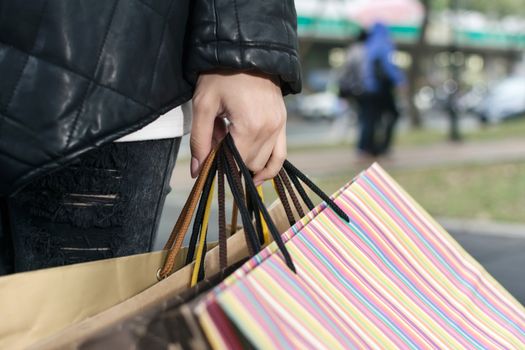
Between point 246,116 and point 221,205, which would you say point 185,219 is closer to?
point 221,205

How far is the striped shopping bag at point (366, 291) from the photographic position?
38.7 inches

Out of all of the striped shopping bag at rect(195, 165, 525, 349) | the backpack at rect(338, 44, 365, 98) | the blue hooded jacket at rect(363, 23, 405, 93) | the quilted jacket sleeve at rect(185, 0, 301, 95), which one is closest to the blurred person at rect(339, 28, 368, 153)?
the backpack at rect(338, 44, 365, 98)

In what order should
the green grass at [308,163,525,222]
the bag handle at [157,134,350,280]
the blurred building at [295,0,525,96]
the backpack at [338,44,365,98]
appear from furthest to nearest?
the blurred building at [295,0,525,96], the backpack at [338,44,365,98], the green grass at [308,163,525,222], the bag handle at [157,134,350,280]

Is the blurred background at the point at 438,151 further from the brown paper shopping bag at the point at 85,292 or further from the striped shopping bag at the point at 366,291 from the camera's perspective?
the brown paper shopping bag at the point at 85,292

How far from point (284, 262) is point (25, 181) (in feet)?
1.58

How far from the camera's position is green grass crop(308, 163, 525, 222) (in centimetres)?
670

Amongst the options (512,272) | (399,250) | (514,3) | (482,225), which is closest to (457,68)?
(482,225)

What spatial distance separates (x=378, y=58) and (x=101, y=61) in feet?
34.8

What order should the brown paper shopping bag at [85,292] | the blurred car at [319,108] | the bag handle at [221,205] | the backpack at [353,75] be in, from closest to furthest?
the brown paper shopping bag at [85,292], the bag handle at [221,205], the backpack at [353,75], the blurred car at [319,108]

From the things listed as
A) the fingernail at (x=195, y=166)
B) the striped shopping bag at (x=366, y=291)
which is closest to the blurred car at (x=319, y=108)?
the striped shopping bag at (x=366, y=291)

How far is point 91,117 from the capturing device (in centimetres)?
132

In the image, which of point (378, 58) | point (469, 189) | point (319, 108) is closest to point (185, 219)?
point (469, 189)

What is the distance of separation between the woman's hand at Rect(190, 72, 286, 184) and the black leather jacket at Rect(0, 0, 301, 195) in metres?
0.04

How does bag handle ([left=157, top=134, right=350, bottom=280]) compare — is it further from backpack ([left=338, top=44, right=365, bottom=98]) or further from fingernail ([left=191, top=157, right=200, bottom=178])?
backpack ([left=338, top=44, right=365, bottom=98])
